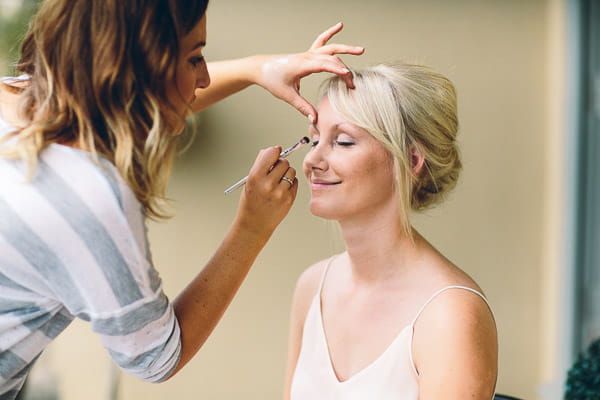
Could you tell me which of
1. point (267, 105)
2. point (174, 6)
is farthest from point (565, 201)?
point (174, 6)

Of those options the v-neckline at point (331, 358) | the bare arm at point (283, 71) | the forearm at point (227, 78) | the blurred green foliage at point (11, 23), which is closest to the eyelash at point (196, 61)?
the bare arm at point (283, 71)

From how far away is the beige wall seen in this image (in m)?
2.82

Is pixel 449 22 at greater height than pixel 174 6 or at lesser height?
lesser

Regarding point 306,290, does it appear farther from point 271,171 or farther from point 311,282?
point 271,171

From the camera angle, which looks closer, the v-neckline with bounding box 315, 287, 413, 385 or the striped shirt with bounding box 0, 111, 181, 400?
the striped shirt with bounding box 0, 111, 181, 400

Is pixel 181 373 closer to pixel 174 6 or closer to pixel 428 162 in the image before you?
pixel 428 162

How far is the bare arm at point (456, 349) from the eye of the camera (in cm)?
142

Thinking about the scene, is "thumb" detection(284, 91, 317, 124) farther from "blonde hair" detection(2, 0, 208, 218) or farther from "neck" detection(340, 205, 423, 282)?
"blonde hair" detection(2, 0, 208, 218)

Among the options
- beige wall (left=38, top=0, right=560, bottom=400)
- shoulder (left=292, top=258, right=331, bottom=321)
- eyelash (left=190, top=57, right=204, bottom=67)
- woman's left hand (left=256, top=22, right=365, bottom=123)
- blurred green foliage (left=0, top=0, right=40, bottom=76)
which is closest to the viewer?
eyelash (left=190, top=57, right=204, bottom=67)

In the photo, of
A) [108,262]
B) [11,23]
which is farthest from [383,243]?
[11,23]

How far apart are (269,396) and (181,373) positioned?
0.36 meters

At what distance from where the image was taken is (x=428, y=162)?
1697 mm

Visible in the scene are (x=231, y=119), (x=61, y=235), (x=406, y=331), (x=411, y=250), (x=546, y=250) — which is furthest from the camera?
(x=546, y=250)

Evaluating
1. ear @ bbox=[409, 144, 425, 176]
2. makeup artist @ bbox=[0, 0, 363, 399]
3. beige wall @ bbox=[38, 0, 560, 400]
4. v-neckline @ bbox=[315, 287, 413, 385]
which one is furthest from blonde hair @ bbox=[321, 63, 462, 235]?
beige wall @ bbox=[38, 0, 560, 400]
